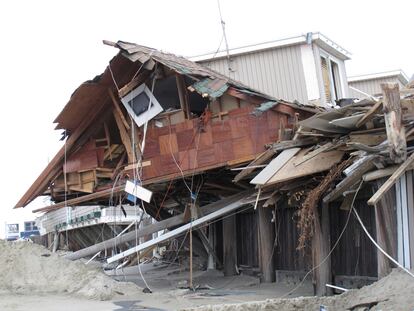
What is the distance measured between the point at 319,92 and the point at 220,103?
4.31 meters

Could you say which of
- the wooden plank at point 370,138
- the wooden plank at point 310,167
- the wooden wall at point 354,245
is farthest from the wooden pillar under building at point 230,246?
the wooden plank at point 370,138

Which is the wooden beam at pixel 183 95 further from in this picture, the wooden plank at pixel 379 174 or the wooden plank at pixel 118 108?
the wooden plank at pixel 379 174

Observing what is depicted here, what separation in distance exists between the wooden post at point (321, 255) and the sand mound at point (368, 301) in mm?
1855

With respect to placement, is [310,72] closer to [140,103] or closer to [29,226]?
[140,103]

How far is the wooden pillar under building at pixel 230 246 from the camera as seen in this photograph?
17281mm

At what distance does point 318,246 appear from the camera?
1220 centimetres

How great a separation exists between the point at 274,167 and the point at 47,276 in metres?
7.37

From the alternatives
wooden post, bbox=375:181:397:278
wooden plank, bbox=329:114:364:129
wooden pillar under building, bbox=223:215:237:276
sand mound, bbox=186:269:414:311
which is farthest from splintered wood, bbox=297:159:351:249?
wooden pillar under building, bbox=223:215:237:276

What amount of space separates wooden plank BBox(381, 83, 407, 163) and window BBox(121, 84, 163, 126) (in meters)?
7.85

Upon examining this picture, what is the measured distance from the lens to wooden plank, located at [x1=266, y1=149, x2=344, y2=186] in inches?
448

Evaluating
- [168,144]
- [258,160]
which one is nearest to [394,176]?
[258,160]

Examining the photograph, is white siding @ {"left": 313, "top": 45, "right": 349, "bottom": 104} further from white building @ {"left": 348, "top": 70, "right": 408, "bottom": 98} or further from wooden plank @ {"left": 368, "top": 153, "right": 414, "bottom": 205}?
wooden plank @ {"left": 368, "top": 153, "right": 414, "bottom": 205}

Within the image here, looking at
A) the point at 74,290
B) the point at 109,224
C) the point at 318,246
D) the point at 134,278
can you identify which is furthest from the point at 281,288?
the point at 109,224

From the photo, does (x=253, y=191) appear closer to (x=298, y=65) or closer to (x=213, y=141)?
(x=213, y=141)
